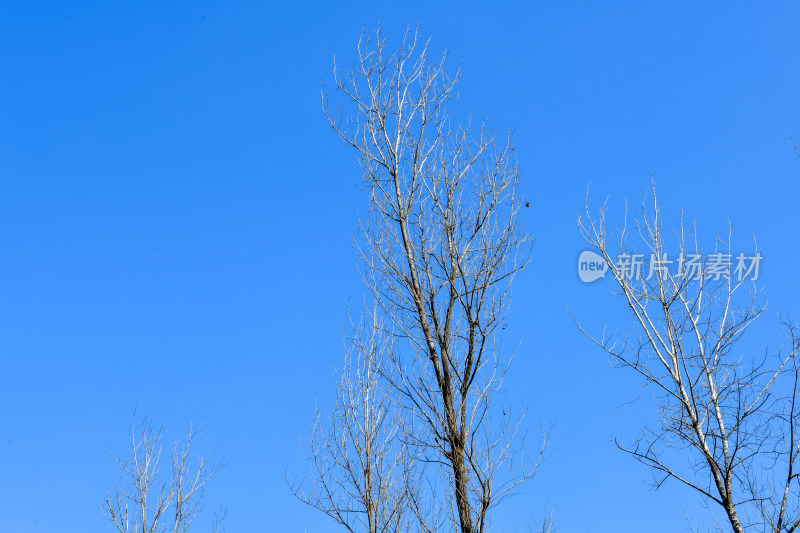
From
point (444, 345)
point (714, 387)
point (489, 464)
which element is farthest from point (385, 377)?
point (714, 387)

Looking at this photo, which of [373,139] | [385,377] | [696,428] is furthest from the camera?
[373,139]

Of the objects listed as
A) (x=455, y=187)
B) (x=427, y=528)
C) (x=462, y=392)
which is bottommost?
(x=427, y=528)

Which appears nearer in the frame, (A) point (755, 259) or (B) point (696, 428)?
(B) point (696, 428)

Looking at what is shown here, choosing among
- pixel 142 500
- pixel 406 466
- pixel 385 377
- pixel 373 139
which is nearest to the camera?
pixel 385 377

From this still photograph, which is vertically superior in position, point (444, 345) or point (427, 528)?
point (444, 345)

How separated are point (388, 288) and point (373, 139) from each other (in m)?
1.42

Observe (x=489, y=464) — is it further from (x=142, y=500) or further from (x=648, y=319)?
(x=142, y=500)

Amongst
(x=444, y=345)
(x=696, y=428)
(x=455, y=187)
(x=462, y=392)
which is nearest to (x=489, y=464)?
(x=462, y=392)

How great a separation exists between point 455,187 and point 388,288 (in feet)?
3.56

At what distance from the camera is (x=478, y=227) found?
6.08m

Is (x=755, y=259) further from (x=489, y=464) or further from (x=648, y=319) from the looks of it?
(x=489, y=464)

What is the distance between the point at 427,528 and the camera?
6090 mm

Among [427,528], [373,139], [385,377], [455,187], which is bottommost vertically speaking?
[427,528]

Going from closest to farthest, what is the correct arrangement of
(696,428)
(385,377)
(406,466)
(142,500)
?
1. (696,428)
2. (385,377)
3. (406,466)
4. (142,500)
